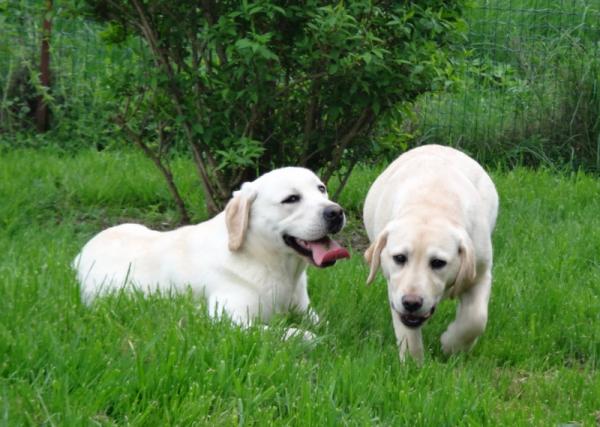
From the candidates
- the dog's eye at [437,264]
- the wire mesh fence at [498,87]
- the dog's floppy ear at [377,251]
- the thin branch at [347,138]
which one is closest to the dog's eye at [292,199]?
the dog's floppy ear at [377,251]

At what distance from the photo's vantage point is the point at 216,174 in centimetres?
697

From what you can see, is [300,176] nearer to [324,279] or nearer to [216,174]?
[324,279]

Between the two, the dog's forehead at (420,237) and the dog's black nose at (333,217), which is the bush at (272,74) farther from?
the dog's forehead at (420,237)

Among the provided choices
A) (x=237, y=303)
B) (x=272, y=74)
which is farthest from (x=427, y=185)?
Answer: (x=272, y=74)

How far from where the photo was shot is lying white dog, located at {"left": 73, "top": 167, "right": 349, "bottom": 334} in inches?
196

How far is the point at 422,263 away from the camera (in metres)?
4.53

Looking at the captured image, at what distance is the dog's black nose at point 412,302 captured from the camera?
4398 mm

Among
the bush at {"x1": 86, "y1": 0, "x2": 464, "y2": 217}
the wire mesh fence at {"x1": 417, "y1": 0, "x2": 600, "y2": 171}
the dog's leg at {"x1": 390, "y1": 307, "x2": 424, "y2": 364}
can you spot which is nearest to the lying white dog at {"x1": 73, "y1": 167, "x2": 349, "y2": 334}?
the dog's leg at {"x1": 390, "y1": 307, "x2": 424, "y2": 364}

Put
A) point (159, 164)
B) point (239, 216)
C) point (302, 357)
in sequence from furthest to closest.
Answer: point (159, 164)
point (239, 216)
point (302, 357)

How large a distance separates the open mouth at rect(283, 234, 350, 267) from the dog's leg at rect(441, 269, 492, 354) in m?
0.57

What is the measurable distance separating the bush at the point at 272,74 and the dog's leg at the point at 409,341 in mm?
1834

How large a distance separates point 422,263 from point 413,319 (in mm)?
243

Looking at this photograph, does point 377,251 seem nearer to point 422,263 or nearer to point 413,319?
point 422,263

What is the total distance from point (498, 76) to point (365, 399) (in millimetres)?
7214
